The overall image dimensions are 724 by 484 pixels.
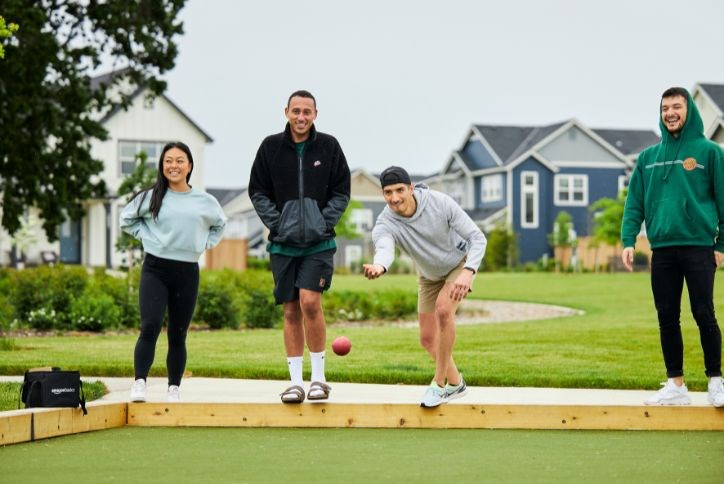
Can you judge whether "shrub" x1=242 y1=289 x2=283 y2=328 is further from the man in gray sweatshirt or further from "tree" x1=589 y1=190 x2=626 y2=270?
"tree" x1=589 y1=190 x2=626 y2=270

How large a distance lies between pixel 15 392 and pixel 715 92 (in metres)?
45.8

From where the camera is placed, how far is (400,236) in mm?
7832

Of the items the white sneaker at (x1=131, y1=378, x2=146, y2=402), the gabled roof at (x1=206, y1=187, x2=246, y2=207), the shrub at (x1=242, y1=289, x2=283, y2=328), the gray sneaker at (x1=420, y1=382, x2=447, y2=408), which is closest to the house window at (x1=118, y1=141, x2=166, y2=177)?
the shrub at (x1=242, y1=289, x2=283, y2=328)

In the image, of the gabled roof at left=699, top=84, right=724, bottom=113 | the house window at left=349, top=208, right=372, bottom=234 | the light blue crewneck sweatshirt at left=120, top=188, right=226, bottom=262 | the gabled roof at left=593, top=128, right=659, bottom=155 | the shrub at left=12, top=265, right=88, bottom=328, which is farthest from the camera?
the house window at left=349, top=208, right=372, bottom=234

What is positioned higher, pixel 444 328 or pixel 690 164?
pixel 690 164

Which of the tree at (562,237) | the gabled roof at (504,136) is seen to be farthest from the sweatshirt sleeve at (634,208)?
the gabled roof at (504,136)

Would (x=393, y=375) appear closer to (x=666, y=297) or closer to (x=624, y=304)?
(x=666, y=297)

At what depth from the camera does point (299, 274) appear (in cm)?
784

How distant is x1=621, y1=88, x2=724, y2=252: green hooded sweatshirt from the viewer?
24.7 ft

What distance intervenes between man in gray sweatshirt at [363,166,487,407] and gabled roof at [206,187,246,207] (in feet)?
263

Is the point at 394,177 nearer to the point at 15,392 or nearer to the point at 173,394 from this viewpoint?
the point at 173,394

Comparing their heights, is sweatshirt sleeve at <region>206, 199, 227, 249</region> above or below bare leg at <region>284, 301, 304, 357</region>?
above

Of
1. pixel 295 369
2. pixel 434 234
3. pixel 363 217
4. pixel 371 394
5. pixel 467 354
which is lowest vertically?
pixel 467 354

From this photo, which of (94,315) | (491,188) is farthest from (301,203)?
(491,188)
